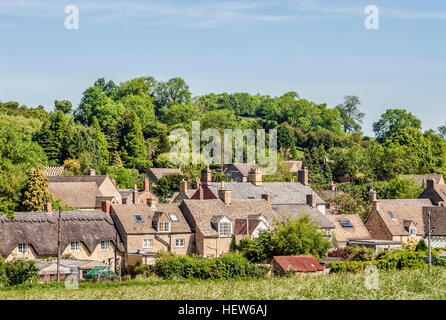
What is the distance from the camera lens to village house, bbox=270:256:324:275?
4653 centimetres

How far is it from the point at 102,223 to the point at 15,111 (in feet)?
240

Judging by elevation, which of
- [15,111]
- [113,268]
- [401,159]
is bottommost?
[113,268]

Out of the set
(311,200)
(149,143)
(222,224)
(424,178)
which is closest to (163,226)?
(222,224)

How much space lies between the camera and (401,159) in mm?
104000

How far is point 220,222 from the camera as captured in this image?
57.3 metres

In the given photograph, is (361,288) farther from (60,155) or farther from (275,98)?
(275,98)

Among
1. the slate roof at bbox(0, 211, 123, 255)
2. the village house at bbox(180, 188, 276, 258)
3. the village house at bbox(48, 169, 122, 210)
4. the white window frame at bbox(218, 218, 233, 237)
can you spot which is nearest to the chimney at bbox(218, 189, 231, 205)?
the village house at bbox(180, 188, 276, 258)

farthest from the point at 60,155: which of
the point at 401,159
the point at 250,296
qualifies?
the point at 250,296

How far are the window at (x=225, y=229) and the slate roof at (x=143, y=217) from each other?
231 centimetres

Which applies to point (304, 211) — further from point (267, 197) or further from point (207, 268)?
point (207, 268)

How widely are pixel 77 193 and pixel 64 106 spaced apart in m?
70.3

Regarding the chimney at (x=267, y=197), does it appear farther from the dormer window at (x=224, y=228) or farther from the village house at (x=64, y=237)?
the village house at (x=64, y=237)

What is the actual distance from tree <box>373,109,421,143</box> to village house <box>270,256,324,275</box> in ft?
313

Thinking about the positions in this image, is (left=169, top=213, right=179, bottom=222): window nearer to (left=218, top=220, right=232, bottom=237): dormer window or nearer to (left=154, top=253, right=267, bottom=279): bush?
(left=218, top=220, right=232, bottom=237): dormer window
